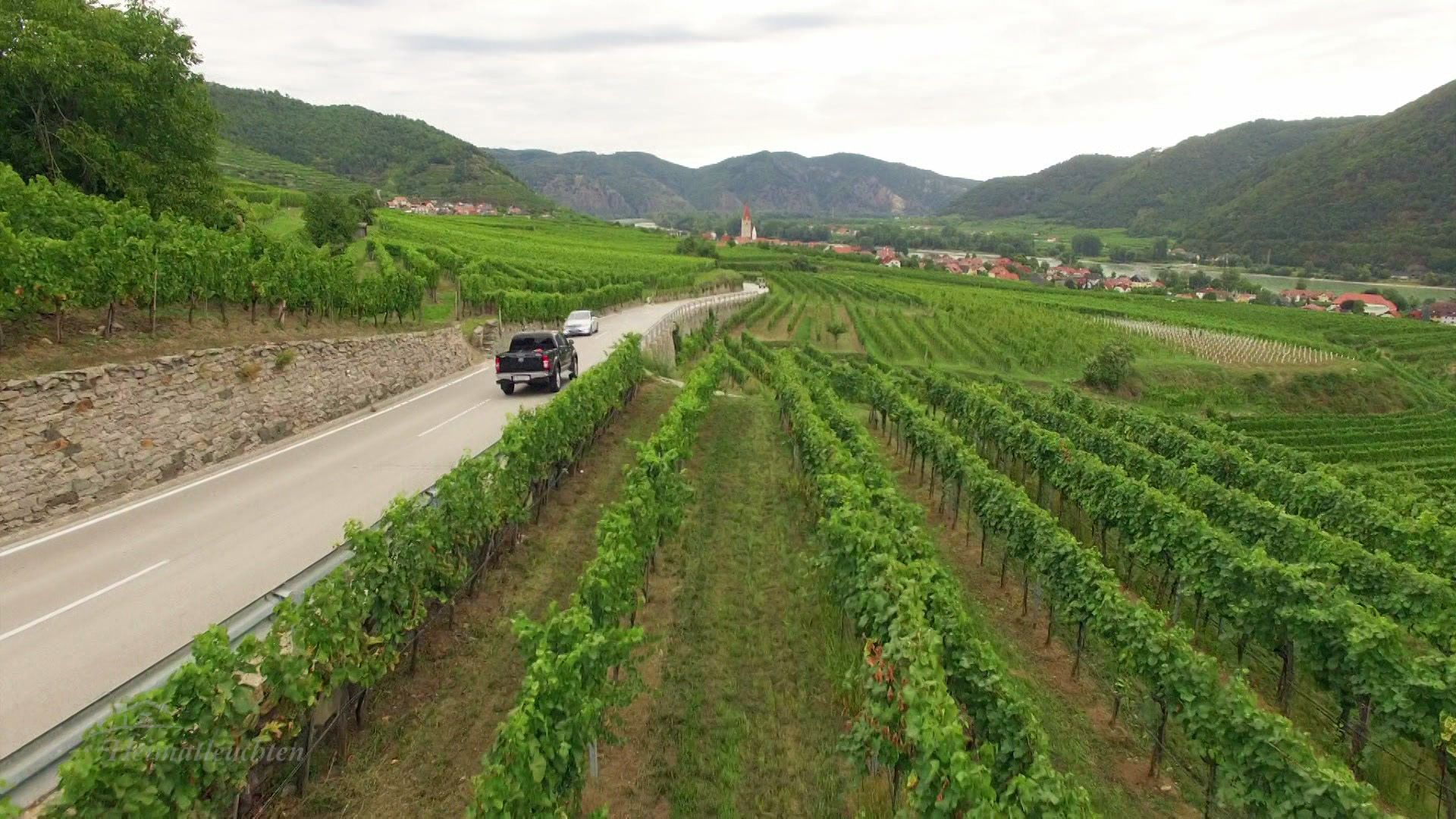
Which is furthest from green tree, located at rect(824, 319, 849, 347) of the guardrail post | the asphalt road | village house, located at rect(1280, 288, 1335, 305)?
village house, located at rect(1280, 288, 1335, 305)

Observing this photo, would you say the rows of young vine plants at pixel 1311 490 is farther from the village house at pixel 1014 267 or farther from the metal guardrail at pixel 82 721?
the village house at pixel 1014 267

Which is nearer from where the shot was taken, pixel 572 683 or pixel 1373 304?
pixel 572 683

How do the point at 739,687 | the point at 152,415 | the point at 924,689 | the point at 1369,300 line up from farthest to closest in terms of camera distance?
the point at 1369,300
the point at 152,415
the point at 739,687
the point at 924,689

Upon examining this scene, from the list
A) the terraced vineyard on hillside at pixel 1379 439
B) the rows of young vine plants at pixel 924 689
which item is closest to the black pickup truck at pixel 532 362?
the rows of young vine plants at pixel 924 689

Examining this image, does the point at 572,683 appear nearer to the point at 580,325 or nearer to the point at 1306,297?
the point at 580,325

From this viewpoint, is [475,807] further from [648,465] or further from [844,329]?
[844,329]

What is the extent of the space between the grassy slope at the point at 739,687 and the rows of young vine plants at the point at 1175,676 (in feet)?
11.0

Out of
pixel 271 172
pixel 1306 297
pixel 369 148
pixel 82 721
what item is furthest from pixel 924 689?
pixel 369 148

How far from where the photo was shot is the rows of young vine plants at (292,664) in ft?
16.4

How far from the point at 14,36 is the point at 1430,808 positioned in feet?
119

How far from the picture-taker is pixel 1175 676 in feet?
26.2

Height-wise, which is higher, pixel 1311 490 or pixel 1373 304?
pixel 1311 490

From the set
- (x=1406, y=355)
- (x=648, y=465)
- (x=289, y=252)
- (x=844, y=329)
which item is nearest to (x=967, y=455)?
(x=648, y=465)

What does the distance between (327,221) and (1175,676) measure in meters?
47.7
